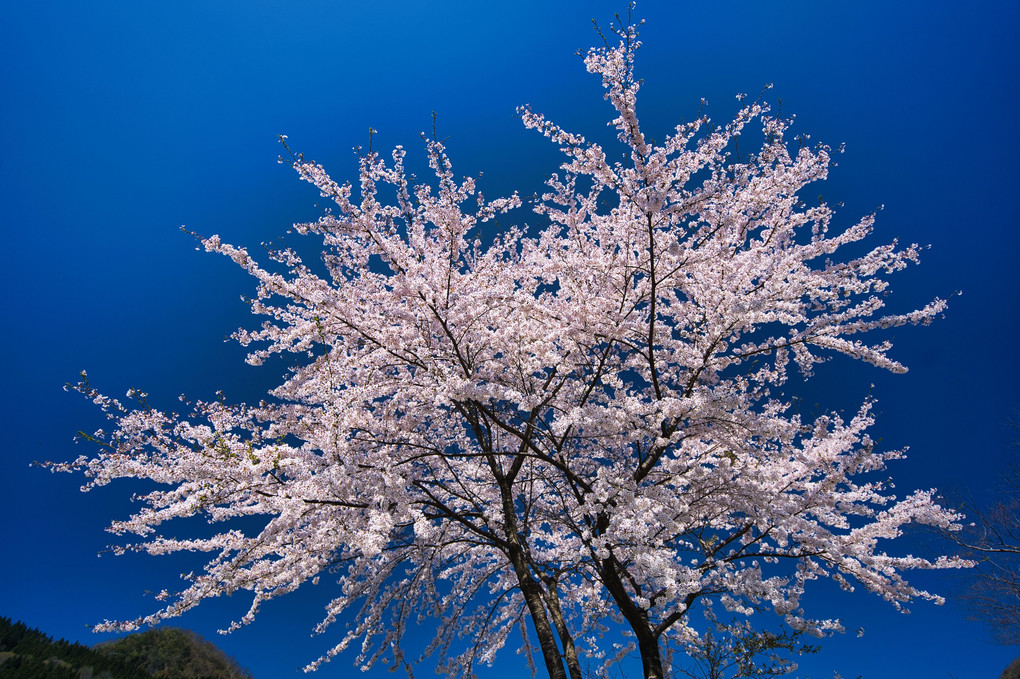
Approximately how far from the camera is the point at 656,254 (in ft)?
19.1

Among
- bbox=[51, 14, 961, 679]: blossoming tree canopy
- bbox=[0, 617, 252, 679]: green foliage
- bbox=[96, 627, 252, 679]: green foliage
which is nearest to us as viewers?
bbox=[51, 14, 961, 679]: blossoming tree canopy

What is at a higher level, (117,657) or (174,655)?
(174,655)

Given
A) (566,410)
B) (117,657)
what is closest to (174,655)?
(117,657)

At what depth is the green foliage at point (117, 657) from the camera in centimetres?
1206

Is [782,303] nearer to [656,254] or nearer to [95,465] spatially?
[656,254]

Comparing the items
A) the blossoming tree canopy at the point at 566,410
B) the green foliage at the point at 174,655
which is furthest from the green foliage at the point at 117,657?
the blossoming tree canopy at the point at 566,410

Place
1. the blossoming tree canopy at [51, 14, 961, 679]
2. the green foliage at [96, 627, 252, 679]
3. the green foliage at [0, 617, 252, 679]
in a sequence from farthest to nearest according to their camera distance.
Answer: the green foliage at [96, 627, 252, 679], the green foliage at [0, 617, 252, 679], the blossoming tree canopy at [51, 14, 961, 679]

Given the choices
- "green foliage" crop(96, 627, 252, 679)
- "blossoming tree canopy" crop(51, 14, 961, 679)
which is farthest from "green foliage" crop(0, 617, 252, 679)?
"blossoming tree canopy" crop(51, 14, 961, 679)

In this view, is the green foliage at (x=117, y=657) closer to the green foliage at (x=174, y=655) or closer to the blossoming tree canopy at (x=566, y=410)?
the green foliage at (x=174, y=655)

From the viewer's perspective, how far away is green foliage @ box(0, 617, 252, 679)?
1206 cm

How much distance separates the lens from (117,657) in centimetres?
1602

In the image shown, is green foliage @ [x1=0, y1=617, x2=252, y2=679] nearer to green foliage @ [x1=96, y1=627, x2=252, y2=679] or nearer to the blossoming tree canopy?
green foliage @ [x1=96, y1=627, x2=252, y2=679]

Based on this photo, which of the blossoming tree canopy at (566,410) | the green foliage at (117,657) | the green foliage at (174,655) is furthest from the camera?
the green foliage at (174,655)

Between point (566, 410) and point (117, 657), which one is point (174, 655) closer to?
point (117, 657)
